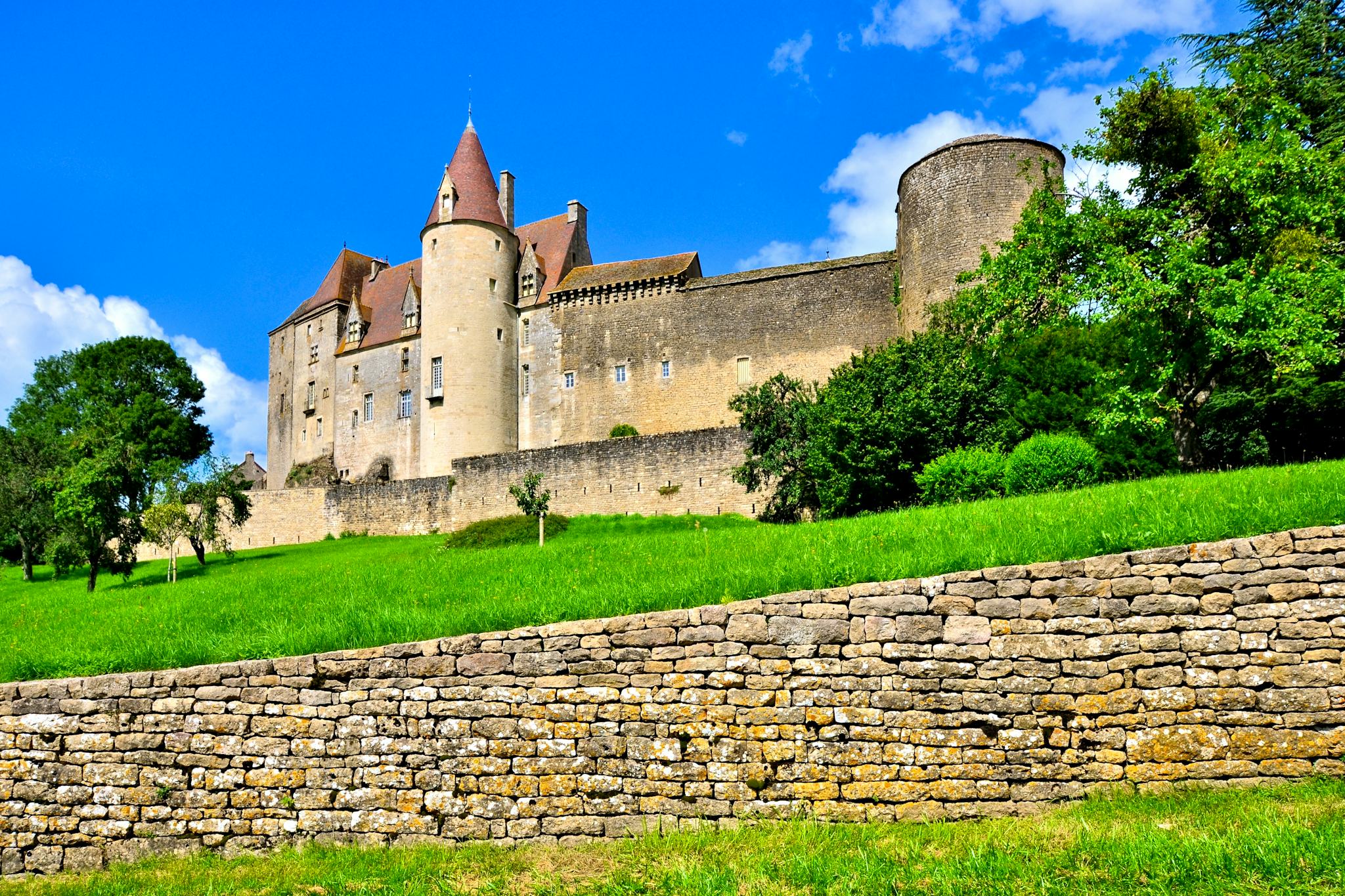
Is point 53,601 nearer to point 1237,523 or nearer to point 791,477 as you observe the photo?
point 791,477

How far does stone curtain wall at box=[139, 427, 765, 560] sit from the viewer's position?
112 feet

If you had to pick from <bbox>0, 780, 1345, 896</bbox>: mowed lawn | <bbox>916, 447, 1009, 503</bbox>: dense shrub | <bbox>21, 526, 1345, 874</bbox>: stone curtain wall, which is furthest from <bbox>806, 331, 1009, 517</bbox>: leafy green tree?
<bbox>0, 780, 1345, 896</bbox>: mowed lawn

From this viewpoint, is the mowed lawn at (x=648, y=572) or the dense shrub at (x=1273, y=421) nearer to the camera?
the mowed lawn at (x=648, y=572)

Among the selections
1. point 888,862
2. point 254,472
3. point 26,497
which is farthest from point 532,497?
point 254,472

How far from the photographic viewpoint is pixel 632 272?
4656cm

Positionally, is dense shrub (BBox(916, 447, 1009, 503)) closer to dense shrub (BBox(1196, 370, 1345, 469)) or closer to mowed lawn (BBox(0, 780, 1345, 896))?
dense shrub (BBox(1196, 370, 1345, 469))

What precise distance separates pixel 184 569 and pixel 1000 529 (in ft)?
106

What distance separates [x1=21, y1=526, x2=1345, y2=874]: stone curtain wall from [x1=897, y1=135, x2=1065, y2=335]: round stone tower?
26.7 m

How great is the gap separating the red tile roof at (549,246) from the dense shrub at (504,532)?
54.1ft

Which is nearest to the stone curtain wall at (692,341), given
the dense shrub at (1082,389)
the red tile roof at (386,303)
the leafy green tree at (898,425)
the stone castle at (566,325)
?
the stone castle at (566,325)

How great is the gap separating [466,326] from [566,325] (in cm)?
499

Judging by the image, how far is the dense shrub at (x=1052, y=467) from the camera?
17375mm

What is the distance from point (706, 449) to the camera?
34406 millimetres

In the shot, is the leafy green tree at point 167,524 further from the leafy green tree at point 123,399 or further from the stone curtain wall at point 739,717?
the stone curtain wall at point 739,717
